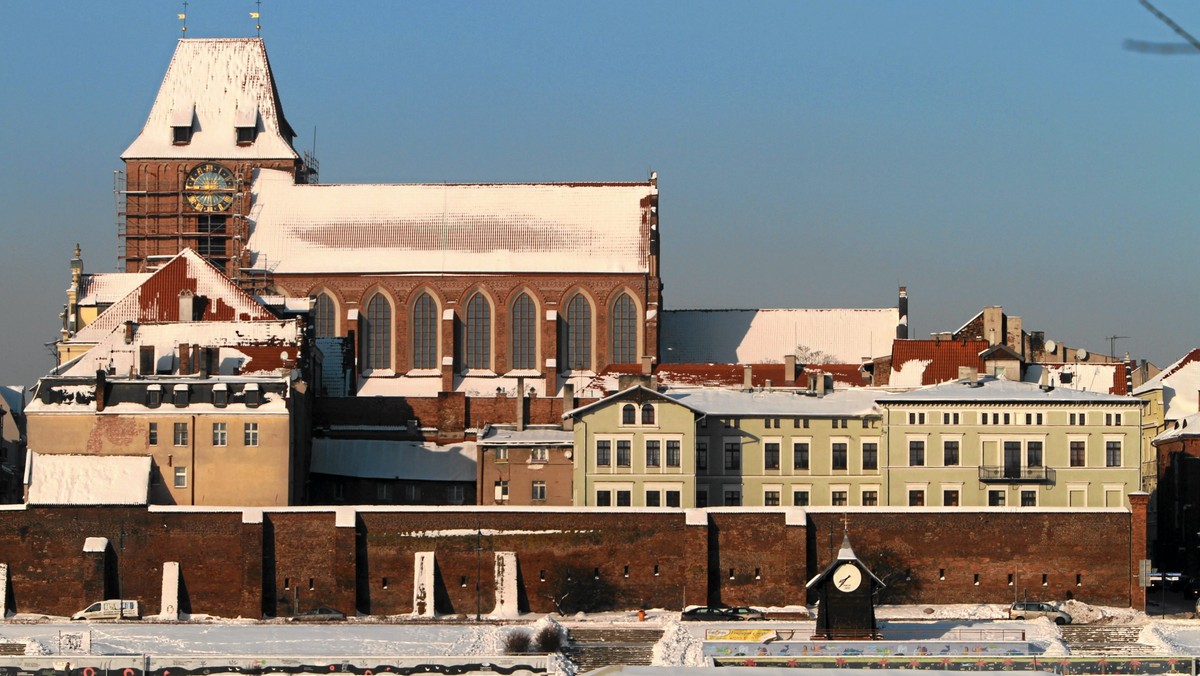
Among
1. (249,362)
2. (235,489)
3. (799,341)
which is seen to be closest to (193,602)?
(235,489)

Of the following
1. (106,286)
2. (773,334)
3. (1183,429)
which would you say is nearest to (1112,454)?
(1183,429)

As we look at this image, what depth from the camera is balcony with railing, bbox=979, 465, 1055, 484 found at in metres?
85.6

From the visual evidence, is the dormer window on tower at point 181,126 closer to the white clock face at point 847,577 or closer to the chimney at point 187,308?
the chimney at point 187,308

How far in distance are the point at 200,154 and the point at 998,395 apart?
1877 inches

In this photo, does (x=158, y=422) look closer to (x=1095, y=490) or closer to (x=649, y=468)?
(x=649, y=468)

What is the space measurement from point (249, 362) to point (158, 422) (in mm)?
7005

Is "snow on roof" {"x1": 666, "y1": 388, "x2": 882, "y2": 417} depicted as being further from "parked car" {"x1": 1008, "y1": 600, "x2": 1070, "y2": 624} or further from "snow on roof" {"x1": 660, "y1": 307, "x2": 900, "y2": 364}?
"snow on roof" {"x1": 660, "y1": 307, "x2": 900, "y2": 364}

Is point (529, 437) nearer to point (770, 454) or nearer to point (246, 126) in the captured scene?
point (770, 454)

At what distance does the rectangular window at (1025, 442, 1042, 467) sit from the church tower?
44.6m

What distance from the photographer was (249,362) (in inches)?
3593

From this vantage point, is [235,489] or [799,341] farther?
[799,341]

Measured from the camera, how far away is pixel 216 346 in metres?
92.1

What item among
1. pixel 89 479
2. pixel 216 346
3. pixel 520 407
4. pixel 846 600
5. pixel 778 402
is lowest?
pixel 846 600

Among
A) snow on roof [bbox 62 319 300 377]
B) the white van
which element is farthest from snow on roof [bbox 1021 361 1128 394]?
the white van
